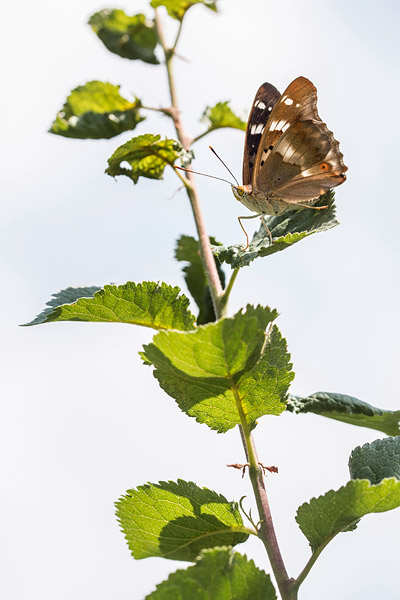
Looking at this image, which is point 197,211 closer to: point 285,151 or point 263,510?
point 285,151

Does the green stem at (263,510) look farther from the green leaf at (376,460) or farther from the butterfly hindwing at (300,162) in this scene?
the butterfly hindwing at (300,162)

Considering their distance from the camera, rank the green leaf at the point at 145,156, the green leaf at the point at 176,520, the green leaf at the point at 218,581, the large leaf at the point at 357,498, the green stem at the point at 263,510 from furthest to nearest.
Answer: the green leaf at the point at 145,156 < the green leaf at the point at 176,520 < the green stem at the point at 263,510 < the large leaf at the point at 357,498 < the green leaf at the point at 218,581

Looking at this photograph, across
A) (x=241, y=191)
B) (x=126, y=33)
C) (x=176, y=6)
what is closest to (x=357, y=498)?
(x=241, y=191)

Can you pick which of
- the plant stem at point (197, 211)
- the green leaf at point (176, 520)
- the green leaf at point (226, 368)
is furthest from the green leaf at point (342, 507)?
the plant stem at point (197, 211)

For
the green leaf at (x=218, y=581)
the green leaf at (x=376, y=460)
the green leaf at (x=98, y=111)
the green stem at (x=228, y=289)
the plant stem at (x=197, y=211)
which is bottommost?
the green leaf at (x=218, y=581)

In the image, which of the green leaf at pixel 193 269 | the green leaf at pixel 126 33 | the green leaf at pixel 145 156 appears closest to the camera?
the green leaf at pixel 145 156

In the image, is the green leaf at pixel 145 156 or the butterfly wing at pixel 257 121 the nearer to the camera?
the green leaf at pixel 145 156

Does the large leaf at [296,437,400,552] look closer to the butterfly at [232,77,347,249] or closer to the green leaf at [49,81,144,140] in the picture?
the butterfly at [232,77,347,249]

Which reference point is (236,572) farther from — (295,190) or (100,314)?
(295,190)
